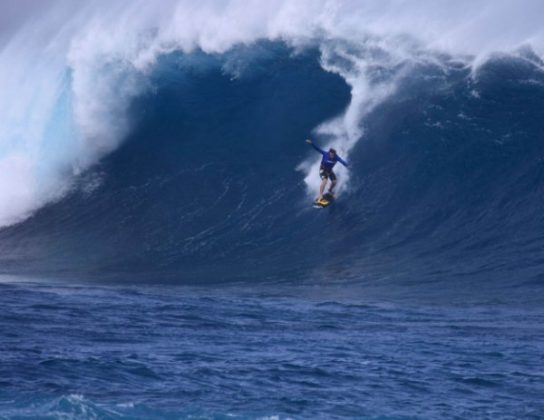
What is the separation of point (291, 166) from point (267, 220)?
2489 mm

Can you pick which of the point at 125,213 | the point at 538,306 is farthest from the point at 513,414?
the point at 125,213

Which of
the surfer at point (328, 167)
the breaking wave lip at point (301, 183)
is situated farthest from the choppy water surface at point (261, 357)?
the surfer at point (328, 167)

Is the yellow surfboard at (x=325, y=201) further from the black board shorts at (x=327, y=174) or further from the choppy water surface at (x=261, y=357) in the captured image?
the choppy water surface at (x=261, y=357)

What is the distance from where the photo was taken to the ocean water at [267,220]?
1106 centimetres

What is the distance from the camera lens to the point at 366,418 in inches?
390

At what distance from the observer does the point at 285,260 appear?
19.4 m

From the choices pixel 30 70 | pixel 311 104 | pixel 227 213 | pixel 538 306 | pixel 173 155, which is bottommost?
pixel 538 306

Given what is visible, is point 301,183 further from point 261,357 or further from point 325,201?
point 261,357

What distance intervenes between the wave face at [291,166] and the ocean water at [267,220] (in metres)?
0.05

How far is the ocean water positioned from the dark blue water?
0.17 ft

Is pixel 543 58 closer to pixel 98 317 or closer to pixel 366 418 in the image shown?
pixel 98 317

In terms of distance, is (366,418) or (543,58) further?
(543,58)

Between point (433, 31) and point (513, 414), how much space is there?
18.1m

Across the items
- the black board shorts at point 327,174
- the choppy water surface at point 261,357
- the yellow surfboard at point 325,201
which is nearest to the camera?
the choppy water surface at point 261,357
